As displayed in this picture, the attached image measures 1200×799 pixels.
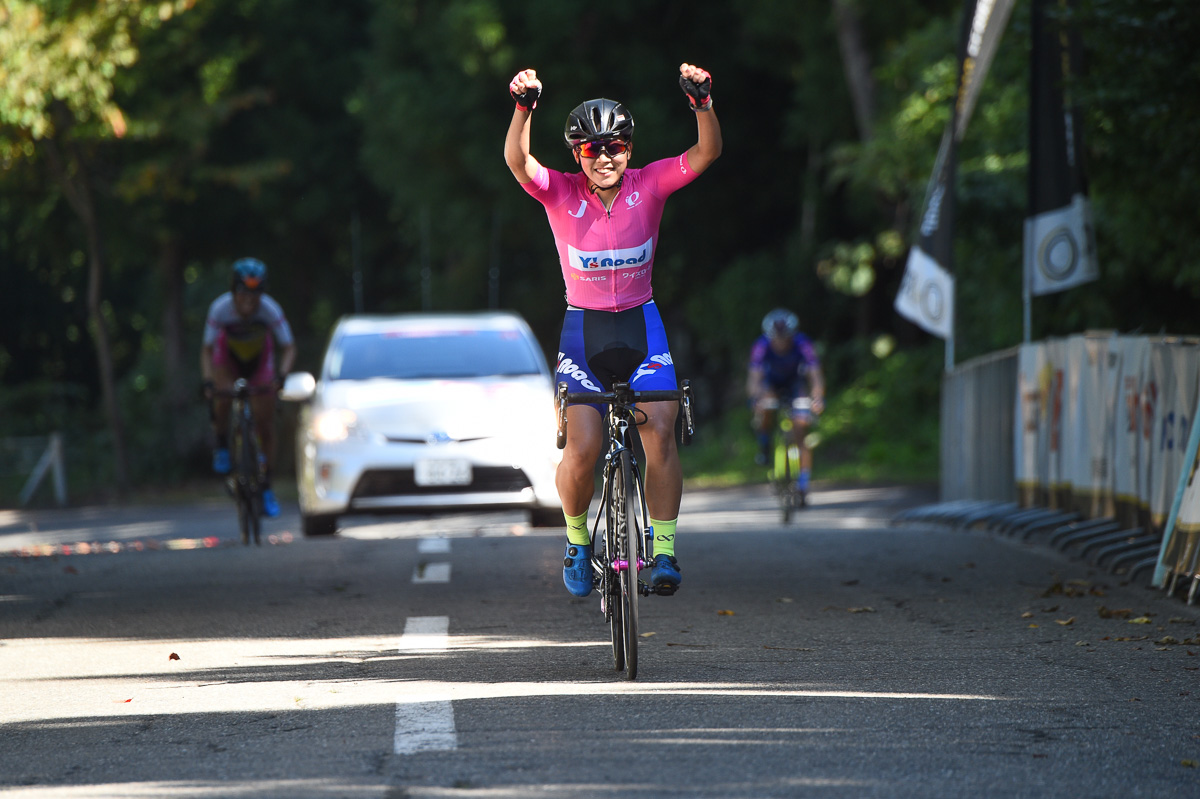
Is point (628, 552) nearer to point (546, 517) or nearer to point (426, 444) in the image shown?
point (426, 444)

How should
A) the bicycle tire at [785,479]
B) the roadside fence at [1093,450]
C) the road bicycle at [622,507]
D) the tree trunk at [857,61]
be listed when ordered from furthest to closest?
the tree trunk at [857,61], the bicycle tire at [785,479], the roadside fence at [1093,450], the road bicycle at [622,507]

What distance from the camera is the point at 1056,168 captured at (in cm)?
1508

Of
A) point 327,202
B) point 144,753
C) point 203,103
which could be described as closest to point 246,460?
point 144,753

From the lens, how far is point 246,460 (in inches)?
519

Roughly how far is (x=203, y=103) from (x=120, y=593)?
73.0 feet

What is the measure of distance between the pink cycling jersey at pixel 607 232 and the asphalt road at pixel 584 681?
1475mm

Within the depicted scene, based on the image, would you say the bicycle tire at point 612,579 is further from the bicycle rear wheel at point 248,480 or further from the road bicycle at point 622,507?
the bicycle rear wheel at point 248,480

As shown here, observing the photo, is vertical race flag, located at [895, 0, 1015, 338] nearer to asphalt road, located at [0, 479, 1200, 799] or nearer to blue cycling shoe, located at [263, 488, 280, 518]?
asphalt road, located at [0, 479, 1200, 799]

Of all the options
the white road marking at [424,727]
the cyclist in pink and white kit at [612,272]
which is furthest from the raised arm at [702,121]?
the white road marking at [424,727]

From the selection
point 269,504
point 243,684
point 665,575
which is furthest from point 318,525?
point 665,575

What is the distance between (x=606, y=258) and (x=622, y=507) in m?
0.98

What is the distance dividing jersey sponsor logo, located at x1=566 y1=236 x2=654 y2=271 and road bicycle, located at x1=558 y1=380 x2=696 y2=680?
480 millimetres

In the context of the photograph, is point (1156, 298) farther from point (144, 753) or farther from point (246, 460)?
point (144, 753)

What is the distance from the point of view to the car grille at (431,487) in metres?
12.4
